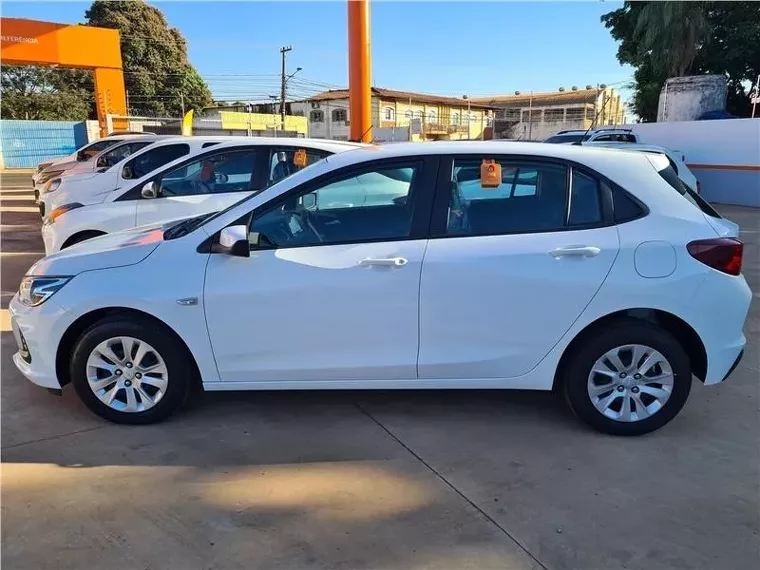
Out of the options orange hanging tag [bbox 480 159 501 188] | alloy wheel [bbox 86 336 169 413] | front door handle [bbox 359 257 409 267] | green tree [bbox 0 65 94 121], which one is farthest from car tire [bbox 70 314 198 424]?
green tree [bbox 0 65 94 121]

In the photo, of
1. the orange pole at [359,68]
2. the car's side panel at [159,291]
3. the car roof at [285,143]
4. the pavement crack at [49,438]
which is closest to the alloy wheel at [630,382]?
the car's side panel at [159,291]

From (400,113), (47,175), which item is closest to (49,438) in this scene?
(47,175)

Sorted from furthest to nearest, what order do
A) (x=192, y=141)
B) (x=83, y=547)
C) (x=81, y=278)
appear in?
1. (x=192, y=141)
2. (x=81, y=278)
3. (x=83, y=547)

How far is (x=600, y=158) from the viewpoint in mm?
3613

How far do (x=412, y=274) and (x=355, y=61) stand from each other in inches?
431

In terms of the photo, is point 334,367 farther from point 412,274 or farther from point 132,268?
point 132,268

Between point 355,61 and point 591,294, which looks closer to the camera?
point 591,294

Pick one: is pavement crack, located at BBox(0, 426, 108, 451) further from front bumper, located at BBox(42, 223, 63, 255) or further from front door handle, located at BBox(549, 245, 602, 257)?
front bumper, located at BBox(42, 223, 63, 255)

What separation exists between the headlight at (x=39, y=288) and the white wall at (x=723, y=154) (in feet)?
53.0

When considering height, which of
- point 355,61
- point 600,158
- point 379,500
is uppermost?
point 355,61

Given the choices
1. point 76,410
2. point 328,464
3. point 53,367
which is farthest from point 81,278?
point 328,464

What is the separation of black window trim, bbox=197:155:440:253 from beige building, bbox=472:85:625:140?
50667 millimetres

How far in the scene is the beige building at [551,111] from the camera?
184 ft

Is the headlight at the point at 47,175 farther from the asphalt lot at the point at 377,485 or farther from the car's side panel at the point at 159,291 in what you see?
the car's side panel at the point at 159,291
